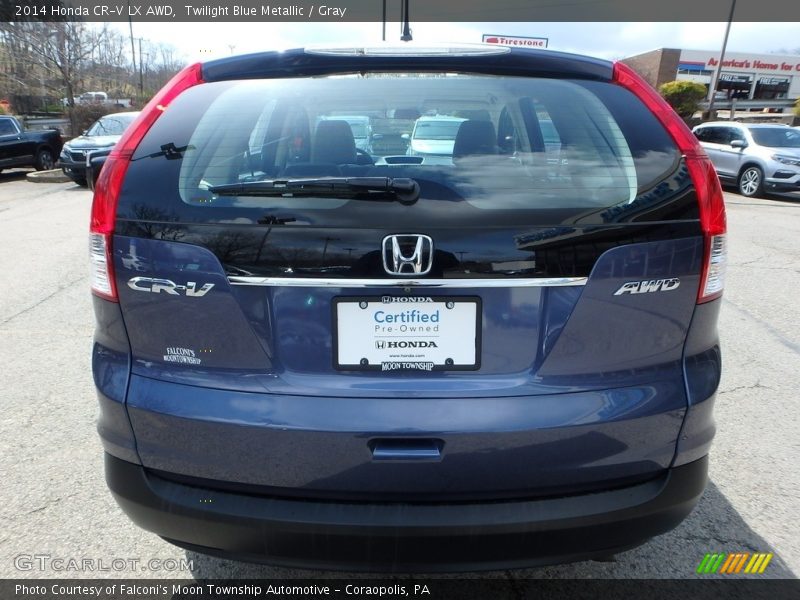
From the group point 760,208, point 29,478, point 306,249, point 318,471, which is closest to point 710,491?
point 318,471

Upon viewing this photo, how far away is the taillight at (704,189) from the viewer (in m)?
1.75

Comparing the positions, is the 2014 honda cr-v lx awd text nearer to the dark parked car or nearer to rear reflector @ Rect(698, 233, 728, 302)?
rear reflector @ Rect(698, 233, 728, 302)

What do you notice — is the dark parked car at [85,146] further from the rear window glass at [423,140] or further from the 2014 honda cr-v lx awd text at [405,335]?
the 2014 honda cr-v lx awd text at [405,335]

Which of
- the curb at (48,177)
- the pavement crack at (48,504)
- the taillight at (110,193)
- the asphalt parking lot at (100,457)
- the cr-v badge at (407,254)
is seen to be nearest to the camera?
the cr-v badge at (407,254)

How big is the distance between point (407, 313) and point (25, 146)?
19591 mm

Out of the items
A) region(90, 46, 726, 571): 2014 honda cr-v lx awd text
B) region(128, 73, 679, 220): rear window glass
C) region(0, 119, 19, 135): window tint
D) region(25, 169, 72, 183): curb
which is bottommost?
region(25, 169, 72, 183): curb

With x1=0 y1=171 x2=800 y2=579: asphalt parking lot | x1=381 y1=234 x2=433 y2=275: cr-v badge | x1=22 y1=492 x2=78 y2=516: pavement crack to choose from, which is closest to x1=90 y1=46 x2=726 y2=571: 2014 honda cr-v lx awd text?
x1=381 y1=234 x2=433 y2=275: cr-v badge

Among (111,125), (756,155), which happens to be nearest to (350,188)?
(756,155)

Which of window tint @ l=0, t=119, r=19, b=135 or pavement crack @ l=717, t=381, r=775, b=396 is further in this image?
window tint @ l=0, t=119, r=19, b=135

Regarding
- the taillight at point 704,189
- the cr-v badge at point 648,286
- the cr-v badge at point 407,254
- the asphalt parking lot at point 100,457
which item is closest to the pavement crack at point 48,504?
the asphalt parking lot at point 100,457

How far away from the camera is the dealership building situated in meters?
50.7

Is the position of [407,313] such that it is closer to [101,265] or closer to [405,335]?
[405,335]

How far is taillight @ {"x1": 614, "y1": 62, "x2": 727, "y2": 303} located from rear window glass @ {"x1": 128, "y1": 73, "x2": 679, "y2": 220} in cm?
4

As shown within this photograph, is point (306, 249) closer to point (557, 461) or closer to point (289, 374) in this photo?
point (289, 374)
